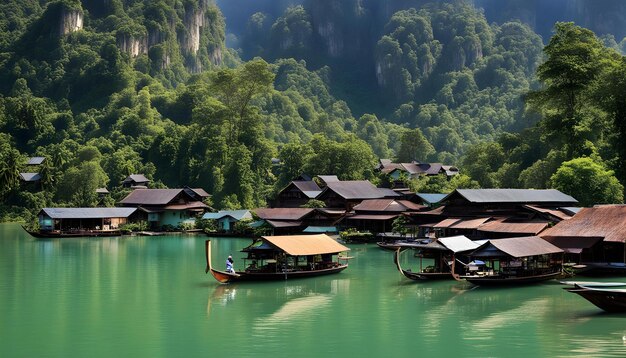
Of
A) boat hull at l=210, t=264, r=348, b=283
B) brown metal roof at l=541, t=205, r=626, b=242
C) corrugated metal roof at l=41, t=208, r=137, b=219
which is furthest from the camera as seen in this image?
corrugated metal roof at l=41, t=208, r=137, b=219

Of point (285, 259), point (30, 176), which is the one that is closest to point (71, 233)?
point (30, 176)

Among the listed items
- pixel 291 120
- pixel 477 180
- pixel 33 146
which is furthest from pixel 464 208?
pixel 291 120

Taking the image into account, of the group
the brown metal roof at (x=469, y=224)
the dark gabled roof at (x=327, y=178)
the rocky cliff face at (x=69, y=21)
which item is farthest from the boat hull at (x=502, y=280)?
the rocky cliff face at (x=69, y=21)

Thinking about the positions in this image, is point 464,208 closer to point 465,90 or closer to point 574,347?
point 574,347

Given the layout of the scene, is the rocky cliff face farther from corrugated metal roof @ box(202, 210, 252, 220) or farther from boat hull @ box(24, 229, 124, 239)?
boat hull @ box(24, 229, 124, 239)

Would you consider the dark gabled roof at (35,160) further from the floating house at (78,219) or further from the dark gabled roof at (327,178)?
the dark gabled roof at (327,178)

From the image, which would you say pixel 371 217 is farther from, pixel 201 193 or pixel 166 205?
pixel 201 193

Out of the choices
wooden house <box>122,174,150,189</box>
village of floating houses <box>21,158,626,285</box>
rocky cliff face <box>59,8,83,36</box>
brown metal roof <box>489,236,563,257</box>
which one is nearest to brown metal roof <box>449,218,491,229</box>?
village of floating houses <box>21,158,626,285</box>
